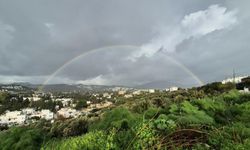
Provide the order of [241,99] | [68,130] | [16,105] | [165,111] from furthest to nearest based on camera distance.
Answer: [16,105]
[68,130]
[241,99]
[165,111]

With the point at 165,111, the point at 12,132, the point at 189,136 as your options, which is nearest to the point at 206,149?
the point at 189,136

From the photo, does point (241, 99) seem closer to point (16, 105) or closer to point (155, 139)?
point (155, 139)

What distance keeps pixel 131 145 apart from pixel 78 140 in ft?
2.49

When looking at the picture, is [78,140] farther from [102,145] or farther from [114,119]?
[114,119]

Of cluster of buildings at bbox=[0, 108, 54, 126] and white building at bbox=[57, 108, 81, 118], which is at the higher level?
white building at bbox=[57, 108, 81, 118]

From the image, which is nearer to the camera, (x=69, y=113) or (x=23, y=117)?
(x=69, y=113)

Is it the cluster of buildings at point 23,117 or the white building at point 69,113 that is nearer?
the white building at point 69,113

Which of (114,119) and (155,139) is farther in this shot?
(114,119)

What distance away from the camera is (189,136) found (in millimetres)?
3701

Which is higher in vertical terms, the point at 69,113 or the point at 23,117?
the point at 69,113

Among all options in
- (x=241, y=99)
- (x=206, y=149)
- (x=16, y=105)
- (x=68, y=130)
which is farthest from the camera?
(x=16, y=105)

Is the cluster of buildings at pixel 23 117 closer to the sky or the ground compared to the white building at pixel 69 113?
closer to the ground

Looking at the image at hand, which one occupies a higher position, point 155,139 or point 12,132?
point 155,139

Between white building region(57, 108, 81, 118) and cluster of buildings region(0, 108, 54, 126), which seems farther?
cluster of buildings region(0, 108, 54, 126)
